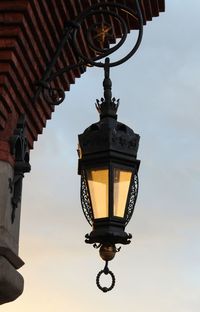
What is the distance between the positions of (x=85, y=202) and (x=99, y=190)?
0.14 metres

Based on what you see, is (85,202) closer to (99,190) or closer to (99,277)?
(99,190)

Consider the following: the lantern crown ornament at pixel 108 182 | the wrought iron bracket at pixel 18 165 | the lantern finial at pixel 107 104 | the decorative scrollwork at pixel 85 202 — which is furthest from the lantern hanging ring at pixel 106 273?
the wrought iron bracket at pixel 18 165

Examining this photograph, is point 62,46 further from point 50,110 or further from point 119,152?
point 119,152

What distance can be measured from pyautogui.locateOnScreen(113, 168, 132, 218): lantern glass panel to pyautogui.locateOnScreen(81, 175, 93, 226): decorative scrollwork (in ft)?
0.59

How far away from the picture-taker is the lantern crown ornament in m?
4.59

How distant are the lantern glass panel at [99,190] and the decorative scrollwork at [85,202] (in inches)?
1.5

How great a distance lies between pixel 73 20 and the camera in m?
6.20

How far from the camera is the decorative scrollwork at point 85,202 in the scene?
469cm

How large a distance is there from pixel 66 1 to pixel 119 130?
1.81m

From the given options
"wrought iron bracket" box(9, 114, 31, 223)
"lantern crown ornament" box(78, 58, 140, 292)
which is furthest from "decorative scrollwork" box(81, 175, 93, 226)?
"wrought iron bracket" box(9, 114, 31, 223)

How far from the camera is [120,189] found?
4680 millimetres

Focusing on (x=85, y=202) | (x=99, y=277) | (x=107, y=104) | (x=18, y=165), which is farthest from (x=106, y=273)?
(x=18, y=165)

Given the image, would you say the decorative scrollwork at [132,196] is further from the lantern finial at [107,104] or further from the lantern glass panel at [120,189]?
the lantern finial at [107,104]

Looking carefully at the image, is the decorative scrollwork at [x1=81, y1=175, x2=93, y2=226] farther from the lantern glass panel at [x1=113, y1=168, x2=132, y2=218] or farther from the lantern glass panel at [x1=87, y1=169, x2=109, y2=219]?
the lantern glass panel at [x1=113, y1=168, x2=132, y2=218]
